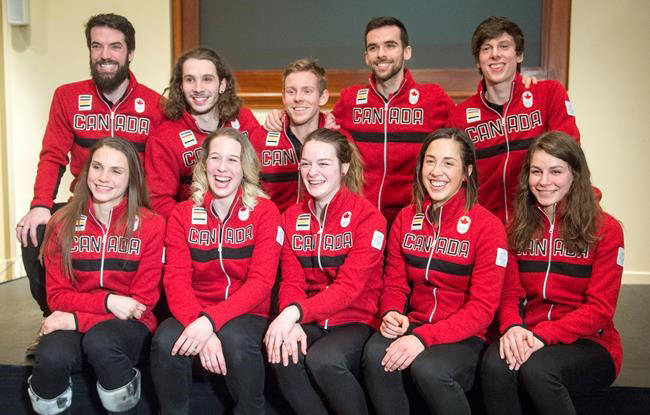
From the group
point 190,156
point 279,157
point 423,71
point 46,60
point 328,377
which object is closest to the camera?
point 328,377

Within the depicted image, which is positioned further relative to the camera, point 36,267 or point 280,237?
point 36,267

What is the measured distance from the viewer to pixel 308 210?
2.26 metres

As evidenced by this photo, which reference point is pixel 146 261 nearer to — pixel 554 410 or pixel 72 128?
pixel 72 128

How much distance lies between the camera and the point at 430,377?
1.82 metres

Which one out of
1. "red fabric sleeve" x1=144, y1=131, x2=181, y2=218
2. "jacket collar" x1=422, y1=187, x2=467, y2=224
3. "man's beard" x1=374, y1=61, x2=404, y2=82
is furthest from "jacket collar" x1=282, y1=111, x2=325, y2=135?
"jacket collar" x1=422, y1=187, x2=467, y2=224

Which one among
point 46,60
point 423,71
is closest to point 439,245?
point 423,71

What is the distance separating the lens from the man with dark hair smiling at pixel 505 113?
8.13ft

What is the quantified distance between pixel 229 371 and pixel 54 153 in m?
1.35

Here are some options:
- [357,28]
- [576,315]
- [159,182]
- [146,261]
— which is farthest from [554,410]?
[357,28]

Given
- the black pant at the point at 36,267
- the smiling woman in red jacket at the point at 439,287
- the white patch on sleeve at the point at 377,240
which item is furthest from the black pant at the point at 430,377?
the black pant at the point at 36,267

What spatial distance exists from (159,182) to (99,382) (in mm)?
880

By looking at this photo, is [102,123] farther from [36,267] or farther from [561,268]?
[561,268]

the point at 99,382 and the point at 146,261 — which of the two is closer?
the point at 99,382

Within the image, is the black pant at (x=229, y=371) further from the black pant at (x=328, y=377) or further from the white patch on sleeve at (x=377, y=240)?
the white patch on sleeve at (x=377, y=240)
